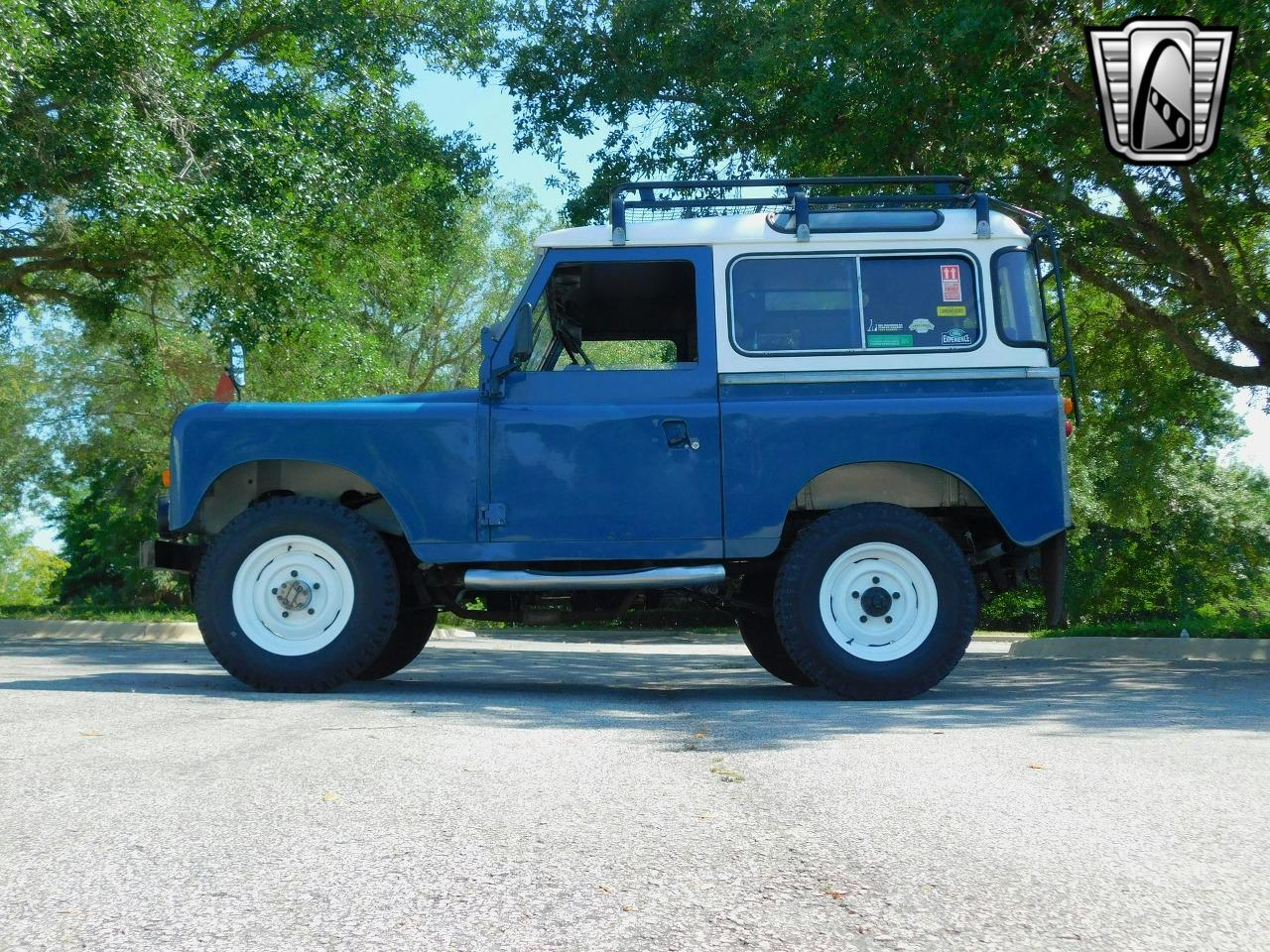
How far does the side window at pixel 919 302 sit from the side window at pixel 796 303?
0.10 m

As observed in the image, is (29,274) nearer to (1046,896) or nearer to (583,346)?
(583,346)

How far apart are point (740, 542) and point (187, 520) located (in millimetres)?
3126

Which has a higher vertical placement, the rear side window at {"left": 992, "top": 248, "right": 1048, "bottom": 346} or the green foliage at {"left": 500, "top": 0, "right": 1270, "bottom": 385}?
the green foliage at {"left": 500, "top": 0, "right": 1270, "bottom": 385}

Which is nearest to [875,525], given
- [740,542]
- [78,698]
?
[740,542]

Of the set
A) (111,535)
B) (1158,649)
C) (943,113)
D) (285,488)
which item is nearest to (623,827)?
(285,488)

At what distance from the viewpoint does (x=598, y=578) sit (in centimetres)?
711

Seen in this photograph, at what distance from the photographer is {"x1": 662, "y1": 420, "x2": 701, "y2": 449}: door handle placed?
23.2ft

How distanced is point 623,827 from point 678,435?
149 inches

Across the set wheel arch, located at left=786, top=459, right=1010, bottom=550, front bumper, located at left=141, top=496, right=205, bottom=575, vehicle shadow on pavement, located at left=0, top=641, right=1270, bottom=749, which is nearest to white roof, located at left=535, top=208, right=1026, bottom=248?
wheel arch, located at left=786, top=459, right=1010, bottom=550

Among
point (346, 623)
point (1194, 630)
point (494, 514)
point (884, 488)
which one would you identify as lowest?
point (1194, 630)

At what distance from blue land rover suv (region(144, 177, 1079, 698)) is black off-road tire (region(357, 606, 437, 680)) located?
1081 millimetres

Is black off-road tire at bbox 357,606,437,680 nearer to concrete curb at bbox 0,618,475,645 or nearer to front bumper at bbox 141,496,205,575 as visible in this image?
front bumper at bbox 141,496,205,575

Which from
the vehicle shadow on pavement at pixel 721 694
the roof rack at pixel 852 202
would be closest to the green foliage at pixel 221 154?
the vehicle shadow on pavement at pixel 721 694

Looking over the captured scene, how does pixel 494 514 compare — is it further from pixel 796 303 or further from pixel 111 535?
pixel 111 535
